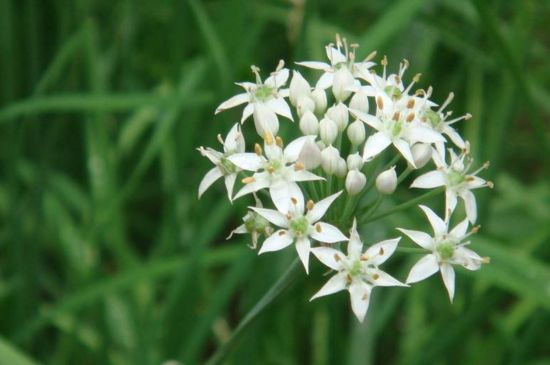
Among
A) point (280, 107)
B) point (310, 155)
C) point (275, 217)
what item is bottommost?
point (275, 217)

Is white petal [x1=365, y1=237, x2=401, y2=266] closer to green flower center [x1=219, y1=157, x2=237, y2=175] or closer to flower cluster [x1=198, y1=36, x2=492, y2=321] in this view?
flower cluster [x1=198, y1=36, x2=492, y2=321]

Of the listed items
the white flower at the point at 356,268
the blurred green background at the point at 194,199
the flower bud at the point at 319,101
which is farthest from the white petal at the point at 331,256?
the blurred green background at the point at 194,199

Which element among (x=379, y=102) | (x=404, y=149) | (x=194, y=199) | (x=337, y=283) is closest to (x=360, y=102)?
(x=379, y=102)

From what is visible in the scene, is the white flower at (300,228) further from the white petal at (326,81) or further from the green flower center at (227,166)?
the white petal at (326,81)

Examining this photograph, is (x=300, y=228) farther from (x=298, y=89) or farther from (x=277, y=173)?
(x=298, y=89)

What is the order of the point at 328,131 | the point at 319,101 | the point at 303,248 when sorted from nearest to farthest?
1. the point at 303,248
2. the point at 328,131
3. the point at 319,101

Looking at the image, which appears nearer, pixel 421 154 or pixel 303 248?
pixel 303 248
